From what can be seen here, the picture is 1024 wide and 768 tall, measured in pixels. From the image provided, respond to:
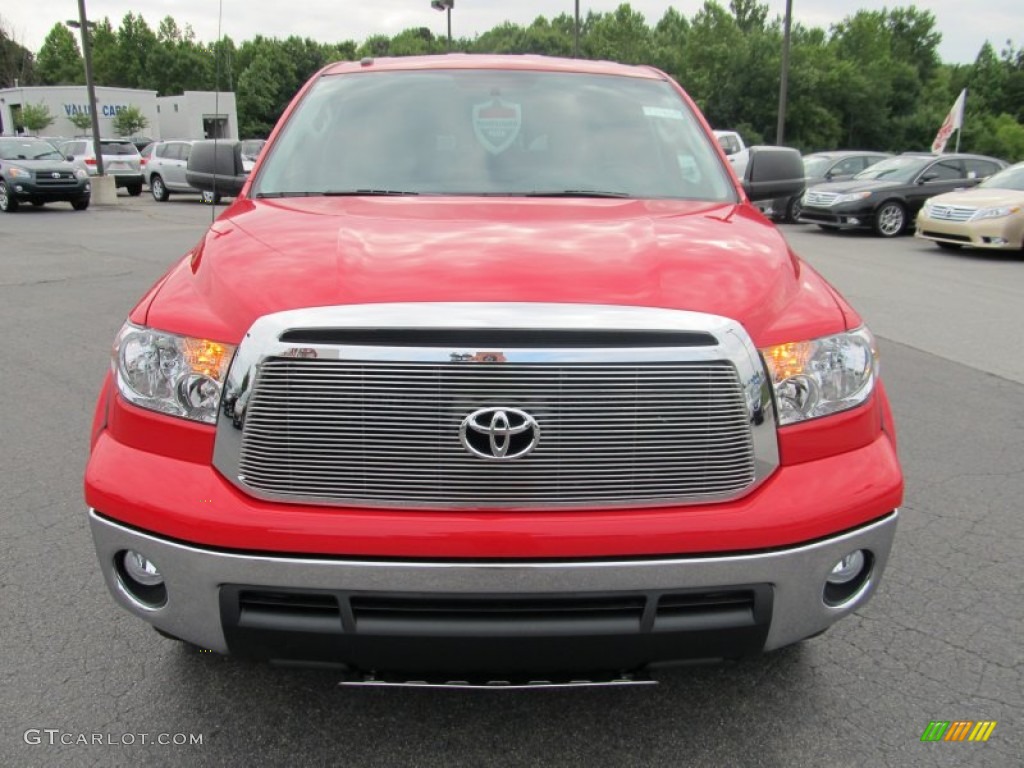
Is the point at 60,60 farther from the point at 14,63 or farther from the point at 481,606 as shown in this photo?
the point at 481,606

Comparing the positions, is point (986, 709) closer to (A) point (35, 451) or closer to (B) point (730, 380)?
(B) point (730, 380)

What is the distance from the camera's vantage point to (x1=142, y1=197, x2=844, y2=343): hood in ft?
6.71

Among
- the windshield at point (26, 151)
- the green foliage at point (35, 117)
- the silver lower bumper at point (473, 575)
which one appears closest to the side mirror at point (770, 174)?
the silver lower bumper at point (473, 575)

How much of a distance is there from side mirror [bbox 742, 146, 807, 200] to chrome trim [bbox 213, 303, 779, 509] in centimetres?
220

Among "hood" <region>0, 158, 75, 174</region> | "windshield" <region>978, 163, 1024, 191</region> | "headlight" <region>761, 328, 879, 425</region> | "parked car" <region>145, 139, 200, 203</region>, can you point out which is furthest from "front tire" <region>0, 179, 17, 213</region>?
"headlight" <region>761, 328, 879, 425</region>

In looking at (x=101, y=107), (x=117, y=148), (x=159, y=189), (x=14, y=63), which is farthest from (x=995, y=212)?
(x=14, y=63)

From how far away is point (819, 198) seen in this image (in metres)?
16.6

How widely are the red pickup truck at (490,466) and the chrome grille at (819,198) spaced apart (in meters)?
15.4

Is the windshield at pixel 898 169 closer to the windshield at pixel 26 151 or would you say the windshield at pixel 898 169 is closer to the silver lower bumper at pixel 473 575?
the silver lower bumper at pixel 473 575

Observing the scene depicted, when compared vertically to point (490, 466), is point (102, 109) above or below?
above

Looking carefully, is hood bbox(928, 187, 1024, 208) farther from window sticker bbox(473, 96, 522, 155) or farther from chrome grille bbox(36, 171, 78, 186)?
chrome grille bbox(36, 171, 78, 186)

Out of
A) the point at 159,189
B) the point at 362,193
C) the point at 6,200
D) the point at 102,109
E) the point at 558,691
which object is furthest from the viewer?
the point at 102,109

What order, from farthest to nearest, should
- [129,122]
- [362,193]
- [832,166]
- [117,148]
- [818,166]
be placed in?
[129,122], [117,148], [818,166], [832,166], [362,193]

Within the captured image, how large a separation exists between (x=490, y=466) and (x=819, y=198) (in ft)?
→ 53.6
